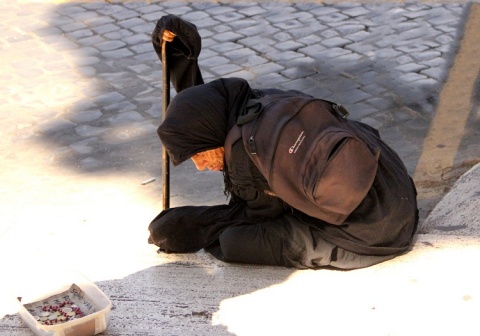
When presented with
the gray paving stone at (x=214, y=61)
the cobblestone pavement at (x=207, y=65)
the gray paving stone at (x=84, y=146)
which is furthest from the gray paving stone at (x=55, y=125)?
the gray paving stone at (x=214, y=61)

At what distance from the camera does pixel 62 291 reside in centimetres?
365

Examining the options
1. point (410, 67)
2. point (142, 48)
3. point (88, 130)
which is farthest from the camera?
point (142, 48)

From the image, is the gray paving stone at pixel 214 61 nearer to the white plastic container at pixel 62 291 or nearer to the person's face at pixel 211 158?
the person's face at pixel 211 158

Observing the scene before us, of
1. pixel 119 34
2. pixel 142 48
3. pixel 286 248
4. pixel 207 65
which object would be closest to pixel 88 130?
pixel 207 65

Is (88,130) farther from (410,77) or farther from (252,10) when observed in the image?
(252,10)

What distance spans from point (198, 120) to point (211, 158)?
0.29 metres

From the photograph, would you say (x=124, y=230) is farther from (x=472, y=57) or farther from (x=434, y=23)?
(x=434, y=23)

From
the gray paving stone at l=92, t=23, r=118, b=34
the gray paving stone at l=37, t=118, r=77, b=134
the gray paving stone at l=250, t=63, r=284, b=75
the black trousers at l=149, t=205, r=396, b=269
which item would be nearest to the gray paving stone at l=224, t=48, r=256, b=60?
the gray paving stone at l=250, t=63, r=284, b=75

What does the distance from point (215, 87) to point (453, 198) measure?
147cm

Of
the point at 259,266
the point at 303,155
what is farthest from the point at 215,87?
the point at 259,266

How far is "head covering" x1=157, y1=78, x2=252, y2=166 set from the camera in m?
3.69

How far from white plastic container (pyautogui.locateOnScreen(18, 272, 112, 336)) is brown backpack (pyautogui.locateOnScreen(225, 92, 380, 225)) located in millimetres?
889

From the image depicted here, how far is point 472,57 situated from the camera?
7.07m

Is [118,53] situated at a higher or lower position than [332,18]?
lower
